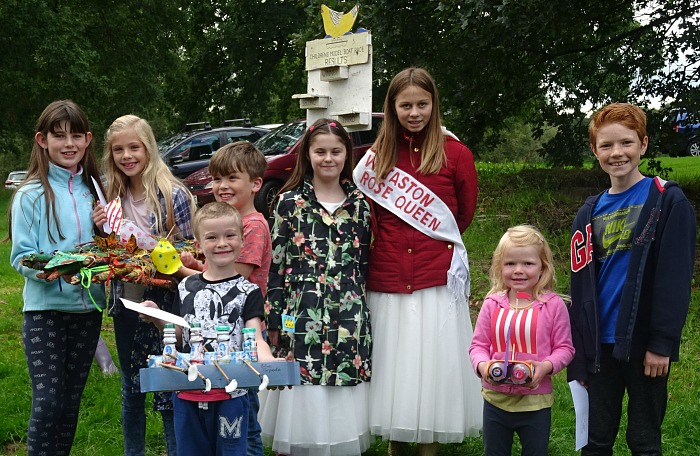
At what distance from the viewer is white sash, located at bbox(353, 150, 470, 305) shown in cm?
358

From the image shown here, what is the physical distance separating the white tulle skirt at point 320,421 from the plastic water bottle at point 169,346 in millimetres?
Result: 1029

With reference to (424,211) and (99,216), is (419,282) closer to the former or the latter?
(424,211)

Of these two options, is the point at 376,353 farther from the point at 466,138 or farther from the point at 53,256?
the point at 466,138

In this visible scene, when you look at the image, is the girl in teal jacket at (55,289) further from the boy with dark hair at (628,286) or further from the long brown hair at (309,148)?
the boy with dark hair at (628,286)

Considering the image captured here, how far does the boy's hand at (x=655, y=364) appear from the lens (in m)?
2.78

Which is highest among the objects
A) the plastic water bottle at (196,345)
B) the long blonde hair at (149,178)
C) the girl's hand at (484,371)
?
the long blonde hair at (149,178)

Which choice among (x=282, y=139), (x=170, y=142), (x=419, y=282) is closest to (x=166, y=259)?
(x=419, y=282)

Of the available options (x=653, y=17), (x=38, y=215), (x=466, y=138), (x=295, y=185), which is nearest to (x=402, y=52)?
(x=466, y=138)

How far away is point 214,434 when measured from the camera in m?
2.79

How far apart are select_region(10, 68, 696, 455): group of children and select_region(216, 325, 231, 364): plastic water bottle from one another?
0.52ft

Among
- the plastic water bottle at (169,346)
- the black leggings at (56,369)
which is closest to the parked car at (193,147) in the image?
the black leggings at (56,369)

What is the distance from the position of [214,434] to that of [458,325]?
1318 mm

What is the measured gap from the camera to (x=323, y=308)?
348 centimetres

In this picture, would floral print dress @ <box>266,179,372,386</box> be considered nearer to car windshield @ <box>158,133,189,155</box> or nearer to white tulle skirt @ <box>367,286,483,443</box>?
white tulle skirt @ <box>367,286,483,443</box>
